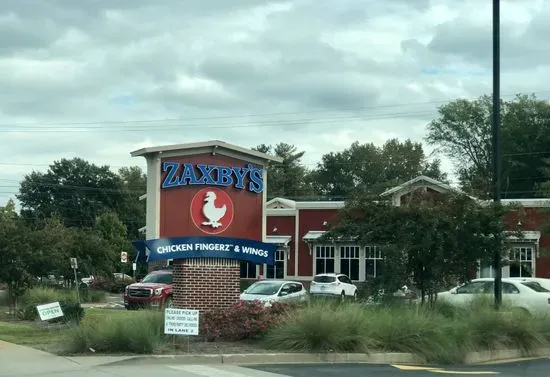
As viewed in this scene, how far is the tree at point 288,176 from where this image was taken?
91000 millimetres

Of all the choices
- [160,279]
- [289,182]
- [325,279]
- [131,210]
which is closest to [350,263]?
[325,279]

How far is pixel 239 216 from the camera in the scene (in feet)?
61.2

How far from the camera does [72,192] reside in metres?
99.3

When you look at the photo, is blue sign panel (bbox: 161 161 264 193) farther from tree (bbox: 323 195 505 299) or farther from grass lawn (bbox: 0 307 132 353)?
grass lawn (bbox: 0 307 132 353)

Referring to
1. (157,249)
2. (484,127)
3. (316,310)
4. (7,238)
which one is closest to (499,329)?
(316,310)

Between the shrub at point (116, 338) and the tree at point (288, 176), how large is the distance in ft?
242

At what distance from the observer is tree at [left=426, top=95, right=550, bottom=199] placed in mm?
68000

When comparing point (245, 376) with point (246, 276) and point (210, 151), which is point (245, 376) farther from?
point (246, 276)

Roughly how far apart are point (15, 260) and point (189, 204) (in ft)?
28.1

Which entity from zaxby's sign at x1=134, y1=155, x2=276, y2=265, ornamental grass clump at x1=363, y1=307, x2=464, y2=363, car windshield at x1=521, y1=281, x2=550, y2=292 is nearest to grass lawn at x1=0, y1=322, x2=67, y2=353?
zaxby's sign at x1=134, y1=155, x2=276, y2=265

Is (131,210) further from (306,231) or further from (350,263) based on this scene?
(350,263)

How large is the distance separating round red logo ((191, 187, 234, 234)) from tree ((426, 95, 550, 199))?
4753 centimetres

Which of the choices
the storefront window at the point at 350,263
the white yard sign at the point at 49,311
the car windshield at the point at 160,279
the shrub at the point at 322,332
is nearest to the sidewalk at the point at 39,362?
the white yard sign at the point at 49,311

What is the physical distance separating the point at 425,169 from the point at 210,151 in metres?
73.0
